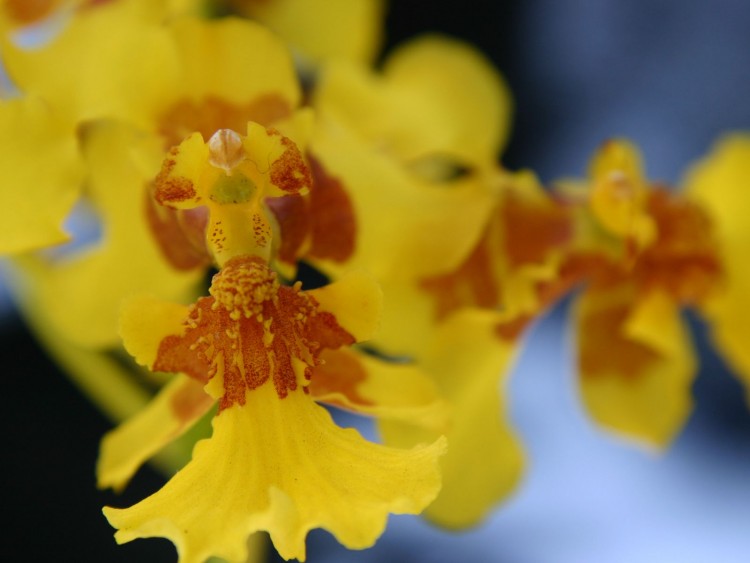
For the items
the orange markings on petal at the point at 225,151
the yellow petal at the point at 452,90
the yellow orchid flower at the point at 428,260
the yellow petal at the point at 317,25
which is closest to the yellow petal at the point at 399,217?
the yellow orchid flower at the point at 428,260

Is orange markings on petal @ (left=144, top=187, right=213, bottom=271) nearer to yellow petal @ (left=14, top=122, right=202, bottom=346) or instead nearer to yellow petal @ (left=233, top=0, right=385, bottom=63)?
yellow petal @ (left=14, top=122, right=202, bottom=346)

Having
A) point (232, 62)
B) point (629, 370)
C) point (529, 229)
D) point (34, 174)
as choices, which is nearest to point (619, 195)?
point (529, 229)

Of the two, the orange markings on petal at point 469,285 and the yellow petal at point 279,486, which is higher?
the orange markings on petal at point 469,285

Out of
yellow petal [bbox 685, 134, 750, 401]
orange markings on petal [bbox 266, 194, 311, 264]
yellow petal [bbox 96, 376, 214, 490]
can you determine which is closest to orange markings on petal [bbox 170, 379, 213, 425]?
yellow petal [bbox 96, 376, 214, 490]

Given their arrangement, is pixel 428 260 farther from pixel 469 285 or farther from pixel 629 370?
pixel 629 370

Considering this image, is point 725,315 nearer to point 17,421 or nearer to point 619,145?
point 619,145

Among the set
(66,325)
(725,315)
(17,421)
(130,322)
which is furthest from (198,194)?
(17,421)

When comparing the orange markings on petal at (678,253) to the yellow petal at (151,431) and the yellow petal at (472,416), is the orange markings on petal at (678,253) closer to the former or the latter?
the yellow petal at (472,416)
